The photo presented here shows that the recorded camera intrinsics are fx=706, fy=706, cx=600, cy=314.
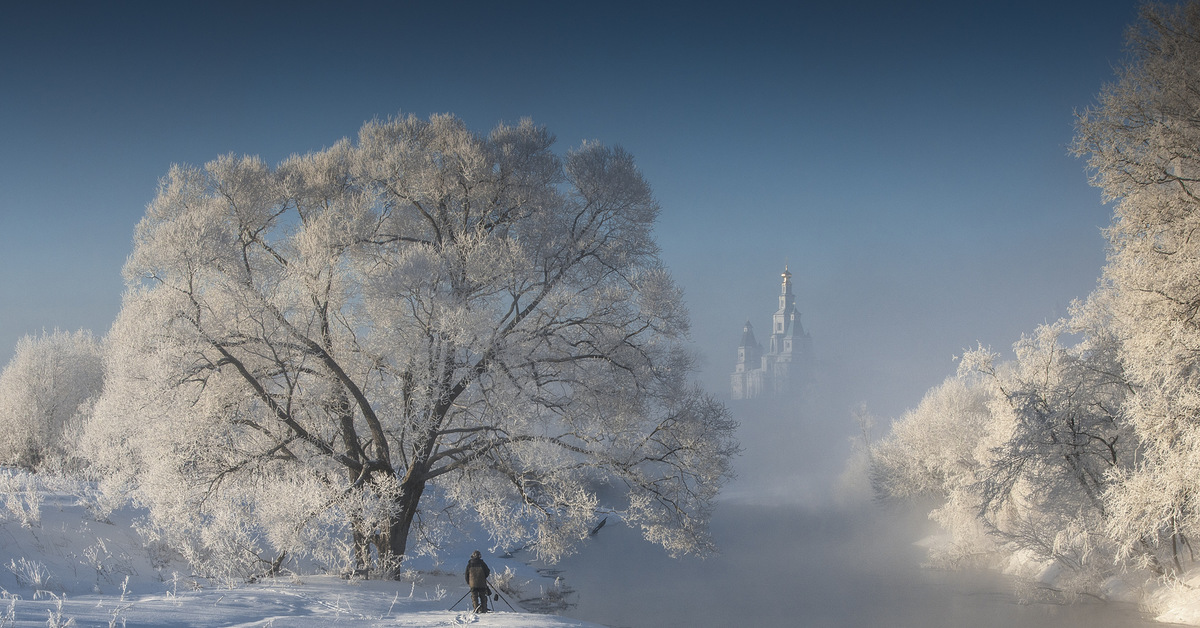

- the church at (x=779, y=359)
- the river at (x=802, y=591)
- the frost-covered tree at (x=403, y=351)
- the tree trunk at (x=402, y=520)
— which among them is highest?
the church at (x=779, y=359)

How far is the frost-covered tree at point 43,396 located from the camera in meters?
29.7

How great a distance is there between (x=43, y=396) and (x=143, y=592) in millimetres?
26812

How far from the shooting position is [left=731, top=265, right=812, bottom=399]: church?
176 m

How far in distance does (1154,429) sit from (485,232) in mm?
11395

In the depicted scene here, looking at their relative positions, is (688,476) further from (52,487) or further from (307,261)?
(52,487)

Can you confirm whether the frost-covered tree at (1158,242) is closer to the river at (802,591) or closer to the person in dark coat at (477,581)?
the river at (802,591)

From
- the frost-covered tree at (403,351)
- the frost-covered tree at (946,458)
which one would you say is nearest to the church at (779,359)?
the frost-covered tree at (946,458)

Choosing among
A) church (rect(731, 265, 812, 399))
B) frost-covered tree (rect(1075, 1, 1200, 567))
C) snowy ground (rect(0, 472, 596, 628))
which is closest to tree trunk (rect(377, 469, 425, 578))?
snowy ground (rect(0, 472, 596, 628))

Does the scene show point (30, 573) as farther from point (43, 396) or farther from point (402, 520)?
point (43, 396)

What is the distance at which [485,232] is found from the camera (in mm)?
13844

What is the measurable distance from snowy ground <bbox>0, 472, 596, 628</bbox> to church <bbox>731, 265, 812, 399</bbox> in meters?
165

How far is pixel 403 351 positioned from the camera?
12.3 m

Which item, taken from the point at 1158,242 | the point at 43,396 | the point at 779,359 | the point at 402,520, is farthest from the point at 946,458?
the point at 779,359

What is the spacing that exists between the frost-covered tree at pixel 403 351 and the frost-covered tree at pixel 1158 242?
6.73 meters
